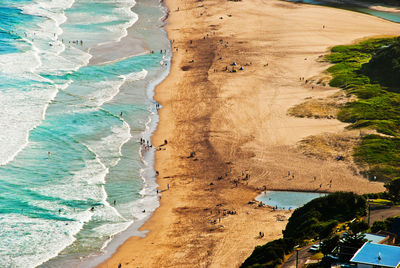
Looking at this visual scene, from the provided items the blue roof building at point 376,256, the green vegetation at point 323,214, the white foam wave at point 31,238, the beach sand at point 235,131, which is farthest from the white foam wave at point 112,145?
the blue roof building at point 376,256

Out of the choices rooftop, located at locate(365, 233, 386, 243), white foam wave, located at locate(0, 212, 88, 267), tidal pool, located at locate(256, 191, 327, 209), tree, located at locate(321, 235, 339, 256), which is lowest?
white foam wave, located at locate(0, 212, 88, 267)

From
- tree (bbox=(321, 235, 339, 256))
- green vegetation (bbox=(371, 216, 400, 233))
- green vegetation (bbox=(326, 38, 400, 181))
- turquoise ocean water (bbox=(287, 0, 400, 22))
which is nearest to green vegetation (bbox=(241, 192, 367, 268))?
tree (bbox=(321, 235, 339, 256))

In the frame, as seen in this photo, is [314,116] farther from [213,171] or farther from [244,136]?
[213,171]

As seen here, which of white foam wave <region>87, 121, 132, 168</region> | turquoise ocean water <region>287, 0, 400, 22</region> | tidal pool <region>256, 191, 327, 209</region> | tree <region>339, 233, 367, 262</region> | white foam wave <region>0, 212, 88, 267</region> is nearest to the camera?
tree <region>339, 233, 367, 262</region>

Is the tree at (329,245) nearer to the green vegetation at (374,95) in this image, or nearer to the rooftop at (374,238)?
the rooftop at (374,238)

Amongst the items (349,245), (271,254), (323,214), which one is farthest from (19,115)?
(349,245)

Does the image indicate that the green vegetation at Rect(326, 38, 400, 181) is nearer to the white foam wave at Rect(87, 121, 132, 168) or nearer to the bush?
the bush

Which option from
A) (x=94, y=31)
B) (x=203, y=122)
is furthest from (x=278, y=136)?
(x=94, y=31)
